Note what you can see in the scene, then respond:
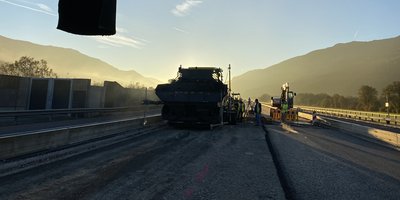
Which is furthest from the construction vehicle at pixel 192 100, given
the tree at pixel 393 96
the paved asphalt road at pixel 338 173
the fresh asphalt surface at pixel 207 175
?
the tree at pixel 393 96

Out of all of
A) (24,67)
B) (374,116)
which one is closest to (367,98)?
(374,116)

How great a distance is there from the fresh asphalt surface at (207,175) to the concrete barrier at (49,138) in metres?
1.21

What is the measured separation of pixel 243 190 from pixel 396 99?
69732 millimetres

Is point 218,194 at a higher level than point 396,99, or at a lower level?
lower

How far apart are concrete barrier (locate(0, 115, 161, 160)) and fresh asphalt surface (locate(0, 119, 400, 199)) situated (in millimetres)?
1213

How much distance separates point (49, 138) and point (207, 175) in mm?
4998

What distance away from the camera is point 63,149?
884 cm

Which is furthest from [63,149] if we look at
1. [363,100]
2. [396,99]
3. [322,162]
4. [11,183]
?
[363,100]

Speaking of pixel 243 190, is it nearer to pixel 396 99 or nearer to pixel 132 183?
pixel 132 183

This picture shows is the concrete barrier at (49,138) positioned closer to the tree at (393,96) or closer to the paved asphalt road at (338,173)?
the paved asphalt road at (338,173)

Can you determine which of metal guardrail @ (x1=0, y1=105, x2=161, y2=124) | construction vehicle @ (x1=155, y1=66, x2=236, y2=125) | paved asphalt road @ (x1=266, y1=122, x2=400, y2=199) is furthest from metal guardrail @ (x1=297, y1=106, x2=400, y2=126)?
paved asphalt road @ (x1=266, y1=122, x2=400, y2=199)

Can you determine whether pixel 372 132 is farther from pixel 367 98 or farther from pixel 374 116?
pixel 367 98

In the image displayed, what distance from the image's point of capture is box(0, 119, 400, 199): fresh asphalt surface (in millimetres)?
5266

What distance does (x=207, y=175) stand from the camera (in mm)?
6504
